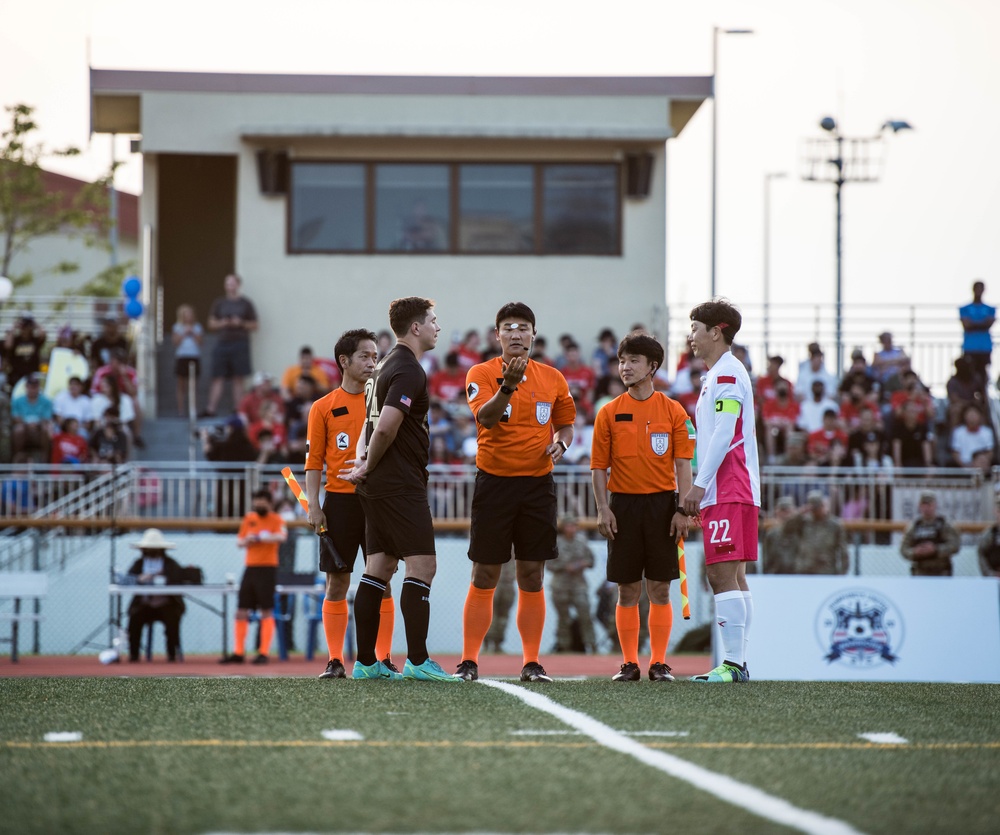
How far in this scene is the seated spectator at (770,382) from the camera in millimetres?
19719

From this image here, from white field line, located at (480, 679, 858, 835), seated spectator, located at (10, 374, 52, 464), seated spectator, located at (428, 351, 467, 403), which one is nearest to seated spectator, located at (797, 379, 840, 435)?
seated spectator, located at (428, 351, 467, 403)

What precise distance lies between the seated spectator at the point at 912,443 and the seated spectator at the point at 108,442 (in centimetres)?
993

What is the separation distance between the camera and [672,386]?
1998 centimetres

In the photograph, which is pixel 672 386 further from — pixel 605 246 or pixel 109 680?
pixel 109 680

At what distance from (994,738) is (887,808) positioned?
5.50ft

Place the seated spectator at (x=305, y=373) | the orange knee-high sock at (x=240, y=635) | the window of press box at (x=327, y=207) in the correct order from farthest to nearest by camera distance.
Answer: the window of press box at (x=327, y=207) → the seated spectator at (x=305, y=373) → the orange knee-high sock at (x=240, y=635)

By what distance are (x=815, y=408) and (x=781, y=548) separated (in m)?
4.55

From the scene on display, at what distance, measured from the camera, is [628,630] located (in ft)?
26.9

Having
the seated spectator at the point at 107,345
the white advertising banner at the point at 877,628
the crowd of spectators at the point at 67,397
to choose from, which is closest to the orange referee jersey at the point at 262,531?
the crowd of spectators at the point at 67,397

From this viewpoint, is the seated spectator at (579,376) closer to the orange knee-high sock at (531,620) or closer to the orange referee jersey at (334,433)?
the orange referee jersey at (334,433)

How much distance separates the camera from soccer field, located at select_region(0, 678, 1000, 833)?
392 centimetres

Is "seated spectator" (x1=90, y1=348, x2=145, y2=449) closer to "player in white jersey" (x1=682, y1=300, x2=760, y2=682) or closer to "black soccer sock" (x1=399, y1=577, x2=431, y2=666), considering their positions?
"black soccer sock" (x1=399, y1=577, x2=431, y2=666)

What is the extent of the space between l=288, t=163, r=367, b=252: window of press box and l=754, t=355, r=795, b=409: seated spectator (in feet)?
22.0

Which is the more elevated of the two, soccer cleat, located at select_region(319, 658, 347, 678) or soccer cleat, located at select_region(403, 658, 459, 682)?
soccer cleat, located at select_region(403, 658, 459, 682)
